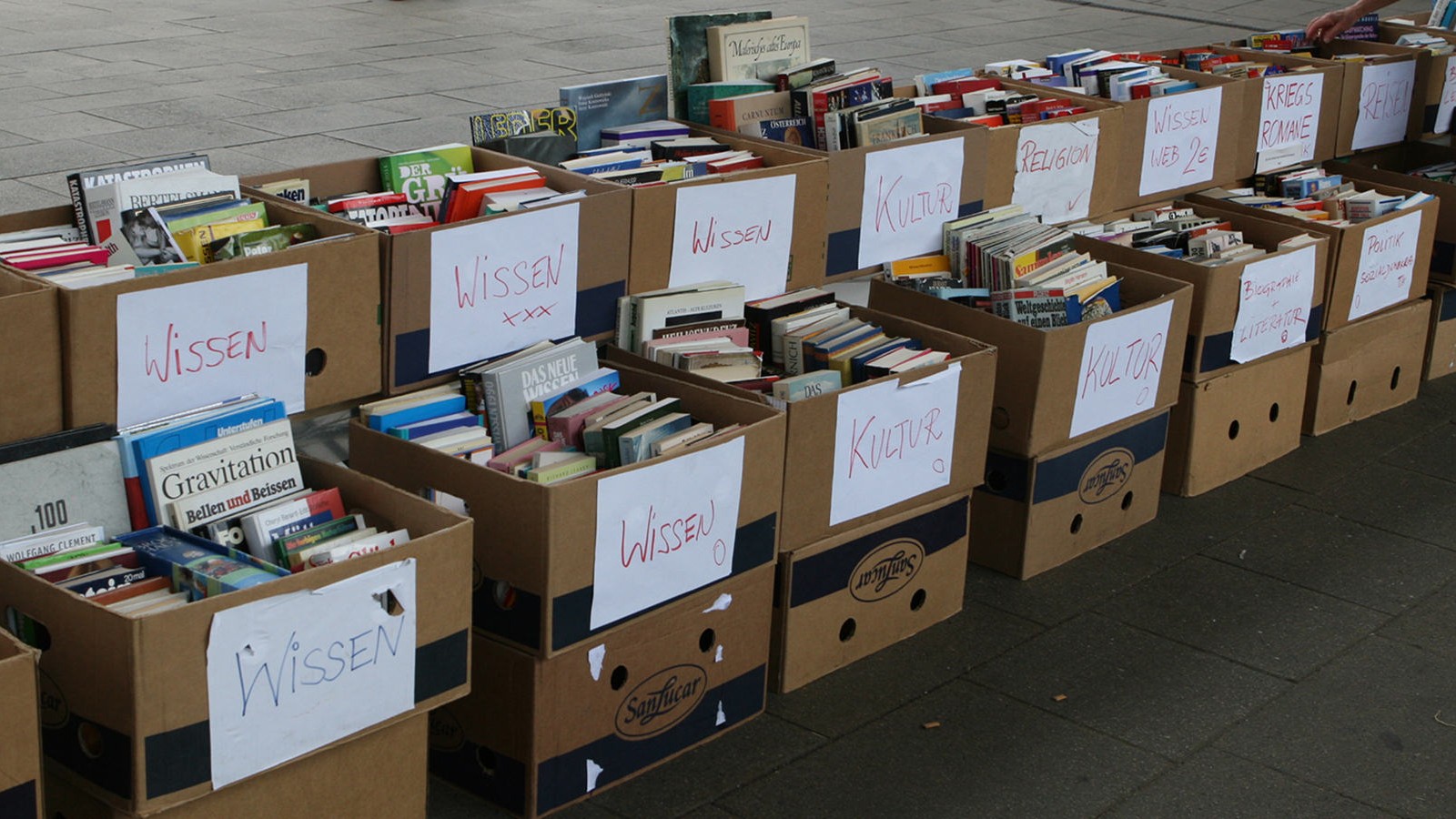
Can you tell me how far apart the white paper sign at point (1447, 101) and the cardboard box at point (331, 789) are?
495 cm

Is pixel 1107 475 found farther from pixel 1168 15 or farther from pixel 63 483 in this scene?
pixel 1168 15

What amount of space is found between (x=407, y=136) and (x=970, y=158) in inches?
147

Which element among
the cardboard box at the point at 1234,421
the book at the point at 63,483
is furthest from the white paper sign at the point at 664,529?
the cardboard box at the point at 1234,421

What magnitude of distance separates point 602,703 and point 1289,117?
11.9 feet

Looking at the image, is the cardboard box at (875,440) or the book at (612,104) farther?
the book at (612,104)

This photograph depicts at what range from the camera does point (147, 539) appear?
8.96 feet

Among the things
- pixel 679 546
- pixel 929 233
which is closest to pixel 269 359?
pixel 679 546

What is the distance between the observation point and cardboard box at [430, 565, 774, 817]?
302cm

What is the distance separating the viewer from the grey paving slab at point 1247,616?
12.6ft

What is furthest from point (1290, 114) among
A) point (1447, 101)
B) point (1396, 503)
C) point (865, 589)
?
point (865, 589)

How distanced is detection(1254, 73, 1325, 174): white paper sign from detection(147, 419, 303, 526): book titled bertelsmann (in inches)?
147

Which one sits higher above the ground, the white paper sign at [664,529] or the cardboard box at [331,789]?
the white paper sign at [664,529]

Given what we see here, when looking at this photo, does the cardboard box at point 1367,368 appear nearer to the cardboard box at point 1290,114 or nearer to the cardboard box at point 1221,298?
the cardboard box at point 1221,298

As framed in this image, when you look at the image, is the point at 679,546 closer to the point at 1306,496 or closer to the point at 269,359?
the point at 269,359
